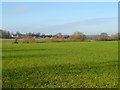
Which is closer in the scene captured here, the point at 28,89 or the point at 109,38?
the point at 28,89

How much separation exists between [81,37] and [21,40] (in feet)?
75.7

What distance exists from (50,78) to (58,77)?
1.76 ft

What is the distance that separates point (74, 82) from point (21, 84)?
94.3 inches

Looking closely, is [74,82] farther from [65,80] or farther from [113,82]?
[113,82]

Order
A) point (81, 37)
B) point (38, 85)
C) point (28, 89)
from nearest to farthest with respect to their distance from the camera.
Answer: point (28, 89), point (38, 85), point (81, 37)

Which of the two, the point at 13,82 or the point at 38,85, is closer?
the point at 38,85

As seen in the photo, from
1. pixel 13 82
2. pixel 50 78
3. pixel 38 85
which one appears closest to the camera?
pixel 38 85

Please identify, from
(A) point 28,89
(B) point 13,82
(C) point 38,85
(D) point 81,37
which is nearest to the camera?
(A) point 28,89

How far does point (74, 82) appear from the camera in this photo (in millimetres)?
12141

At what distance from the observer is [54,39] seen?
92625 mm

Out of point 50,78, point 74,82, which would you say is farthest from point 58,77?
point 74,82

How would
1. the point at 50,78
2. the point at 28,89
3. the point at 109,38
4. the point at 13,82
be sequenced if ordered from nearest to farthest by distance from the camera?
the point at 28,89 < the point at 13,82 < the point at 50,78 < the point at 109,38

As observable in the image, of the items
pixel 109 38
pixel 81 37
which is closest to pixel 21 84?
pixel 109 38

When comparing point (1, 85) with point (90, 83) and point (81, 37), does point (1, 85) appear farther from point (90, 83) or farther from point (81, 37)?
→ point (81, 37)
